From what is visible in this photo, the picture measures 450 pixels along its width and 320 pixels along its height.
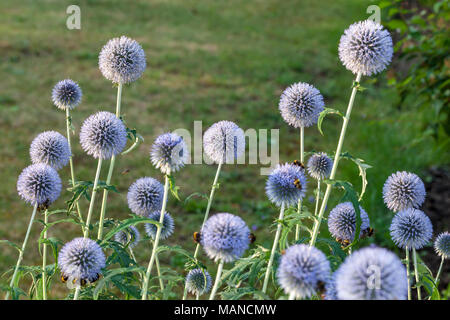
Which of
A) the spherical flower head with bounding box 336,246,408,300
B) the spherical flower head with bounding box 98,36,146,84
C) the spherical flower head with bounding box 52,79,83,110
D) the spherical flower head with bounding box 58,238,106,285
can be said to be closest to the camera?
the spherical flower head with bounding box 336,246,408,300

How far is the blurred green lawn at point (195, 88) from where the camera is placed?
5.99m

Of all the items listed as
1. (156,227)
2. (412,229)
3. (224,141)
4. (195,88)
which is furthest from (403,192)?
Result: (195,88)

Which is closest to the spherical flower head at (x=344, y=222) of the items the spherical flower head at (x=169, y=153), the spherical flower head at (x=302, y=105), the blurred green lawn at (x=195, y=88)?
the spherical flower head at (x=302, y=105)

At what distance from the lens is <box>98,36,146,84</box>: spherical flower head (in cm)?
283

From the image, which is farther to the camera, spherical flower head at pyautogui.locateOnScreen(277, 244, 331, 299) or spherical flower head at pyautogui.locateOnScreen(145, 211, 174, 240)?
spherical flower head at pyautogui.locateOnScreen(145, 211, 174, 240)

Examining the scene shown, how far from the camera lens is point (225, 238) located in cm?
184

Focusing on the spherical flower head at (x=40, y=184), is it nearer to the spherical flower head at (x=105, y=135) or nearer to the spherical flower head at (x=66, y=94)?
the spherical flower head at (x=105, y=135)

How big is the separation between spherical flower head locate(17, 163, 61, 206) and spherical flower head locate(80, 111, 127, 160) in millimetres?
223

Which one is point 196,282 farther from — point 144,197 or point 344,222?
point 344,222

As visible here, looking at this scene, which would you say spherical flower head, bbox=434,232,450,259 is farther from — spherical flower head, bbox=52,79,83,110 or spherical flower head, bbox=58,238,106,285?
spherical flower head, bbox=52,79,83,110

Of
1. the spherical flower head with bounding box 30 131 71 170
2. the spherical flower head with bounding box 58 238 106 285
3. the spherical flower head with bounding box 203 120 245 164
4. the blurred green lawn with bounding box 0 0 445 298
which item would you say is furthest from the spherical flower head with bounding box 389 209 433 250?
the blurred green lawn with bounding box 0 0 445 298

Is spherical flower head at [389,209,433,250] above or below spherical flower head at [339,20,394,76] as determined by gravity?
below
